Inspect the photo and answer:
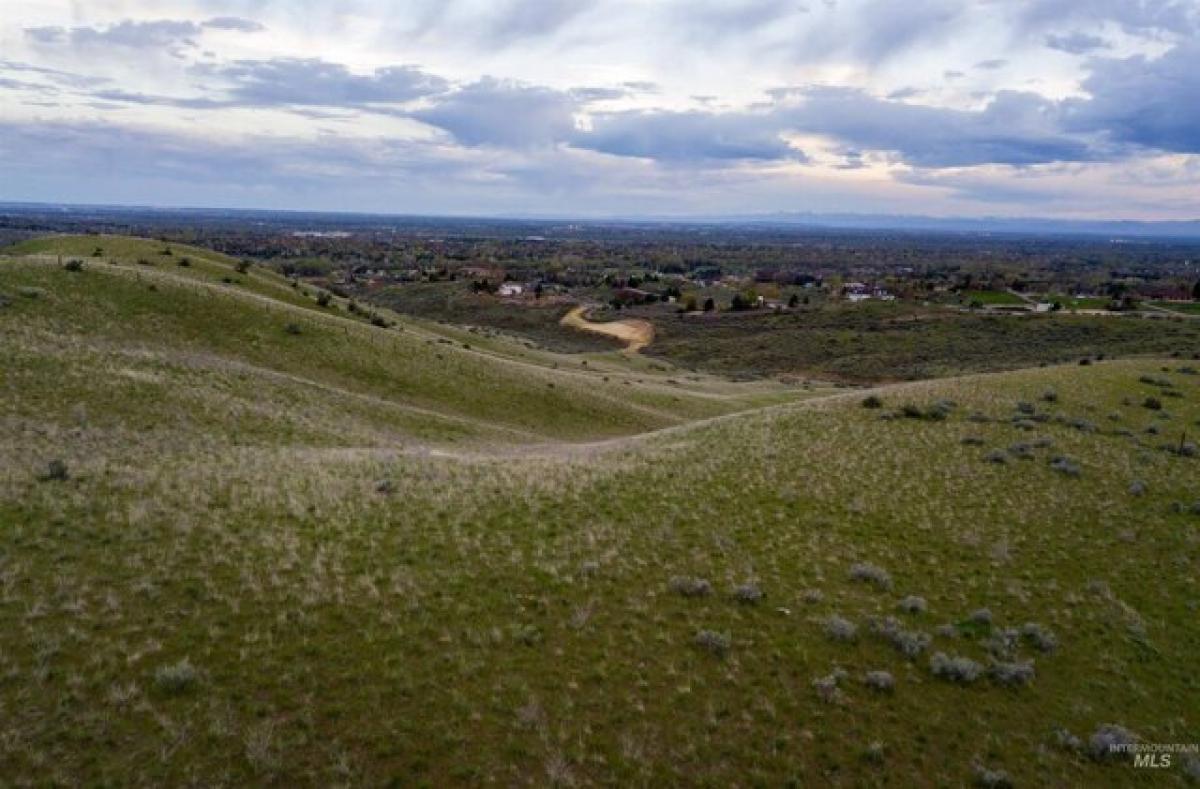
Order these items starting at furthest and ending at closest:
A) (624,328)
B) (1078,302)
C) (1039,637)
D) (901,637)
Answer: (1078,302) → (624,328) → (1039,637) → (901,637)

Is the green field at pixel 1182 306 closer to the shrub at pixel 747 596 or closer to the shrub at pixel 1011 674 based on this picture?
the shrub at pixel 1011 674

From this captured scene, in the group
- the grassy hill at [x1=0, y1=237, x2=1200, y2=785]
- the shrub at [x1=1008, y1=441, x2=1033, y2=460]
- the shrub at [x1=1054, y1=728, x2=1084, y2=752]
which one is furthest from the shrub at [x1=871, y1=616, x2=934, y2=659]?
the shrub at [x1=1008, y1=441, x2=1033, y2=460]

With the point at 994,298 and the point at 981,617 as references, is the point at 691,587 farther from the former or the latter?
the point at 994,298

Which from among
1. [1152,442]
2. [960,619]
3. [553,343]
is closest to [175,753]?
[960,619]

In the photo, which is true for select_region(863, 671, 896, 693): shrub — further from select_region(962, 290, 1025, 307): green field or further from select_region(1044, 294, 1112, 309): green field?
select_region(962, 290, 1025, 307): green field

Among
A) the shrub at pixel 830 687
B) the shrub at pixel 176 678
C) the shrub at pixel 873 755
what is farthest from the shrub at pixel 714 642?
the shrub at pixel 176 678

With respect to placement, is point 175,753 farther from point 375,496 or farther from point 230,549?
point 375,496

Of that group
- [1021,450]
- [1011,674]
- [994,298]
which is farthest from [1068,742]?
[994,298]
